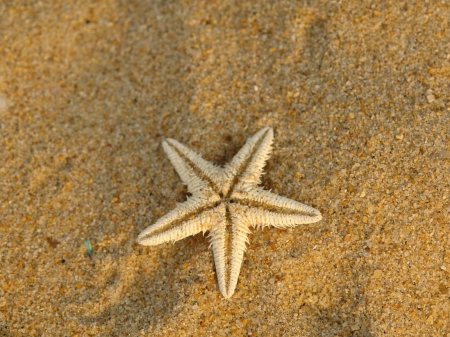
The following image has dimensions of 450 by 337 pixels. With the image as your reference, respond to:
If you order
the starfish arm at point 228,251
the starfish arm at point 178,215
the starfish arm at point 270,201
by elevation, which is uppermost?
the starfish arm at point 270,201

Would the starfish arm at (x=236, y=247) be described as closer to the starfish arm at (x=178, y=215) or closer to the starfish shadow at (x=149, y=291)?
the starfish arm at (x=178, y=215)

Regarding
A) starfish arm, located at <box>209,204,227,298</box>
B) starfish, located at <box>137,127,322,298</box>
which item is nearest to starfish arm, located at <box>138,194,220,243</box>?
starfish, located at <box>137,127,322,298</box>

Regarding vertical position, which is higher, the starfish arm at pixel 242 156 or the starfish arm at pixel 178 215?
the starfish arm at pixel 242 156

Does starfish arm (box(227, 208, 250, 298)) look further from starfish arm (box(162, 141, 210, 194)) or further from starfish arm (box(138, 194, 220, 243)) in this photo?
starfish arm (box(162, 141, 210, 194))

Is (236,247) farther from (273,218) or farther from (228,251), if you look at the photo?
(273,218)

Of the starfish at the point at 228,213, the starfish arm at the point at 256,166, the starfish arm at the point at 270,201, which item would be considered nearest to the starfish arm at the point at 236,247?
the starfish at the point at 228,213

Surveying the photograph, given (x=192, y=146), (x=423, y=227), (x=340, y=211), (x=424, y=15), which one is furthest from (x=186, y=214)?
(x=424, y=15)
